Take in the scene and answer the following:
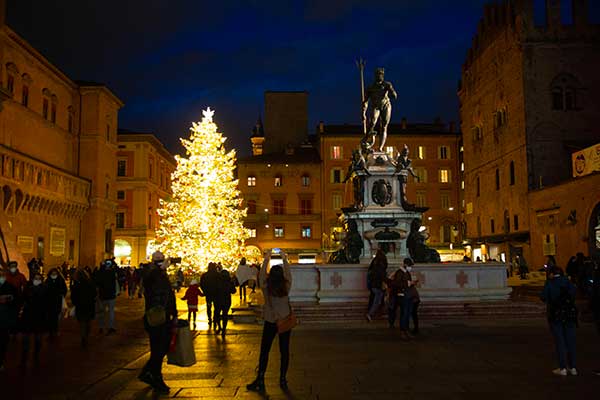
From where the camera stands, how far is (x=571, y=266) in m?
21.8

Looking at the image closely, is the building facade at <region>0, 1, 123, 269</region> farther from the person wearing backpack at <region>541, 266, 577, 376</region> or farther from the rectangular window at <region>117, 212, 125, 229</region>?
the person wearing backpack at <region>541, 266, 577, 376</region>

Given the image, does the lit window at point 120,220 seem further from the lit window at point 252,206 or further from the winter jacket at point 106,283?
the winter jacket at point 106,283

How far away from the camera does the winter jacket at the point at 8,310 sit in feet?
28.8

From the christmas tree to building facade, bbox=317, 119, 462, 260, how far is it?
30372 mm

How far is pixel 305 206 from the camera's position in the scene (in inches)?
2509

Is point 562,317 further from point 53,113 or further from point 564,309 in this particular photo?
point 53,113

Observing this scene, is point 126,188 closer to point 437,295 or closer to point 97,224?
point 97,224

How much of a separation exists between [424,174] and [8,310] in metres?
58.7

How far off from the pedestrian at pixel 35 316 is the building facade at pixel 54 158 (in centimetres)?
2270

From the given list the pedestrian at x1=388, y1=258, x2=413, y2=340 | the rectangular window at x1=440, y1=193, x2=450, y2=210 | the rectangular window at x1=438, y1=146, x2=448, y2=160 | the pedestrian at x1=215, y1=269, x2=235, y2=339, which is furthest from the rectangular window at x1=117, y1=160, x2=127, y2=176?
the pedestrian at x1=388, y1=258, x2=413, y2=340

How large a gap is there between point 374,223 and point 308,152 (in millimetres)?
47746

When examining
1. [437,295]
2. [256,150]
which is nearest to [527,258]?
[437,295]

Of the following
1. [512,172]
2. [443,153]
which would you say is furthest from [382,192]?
[443,153]

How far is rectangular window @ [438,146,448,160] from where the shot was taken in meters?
65.1
